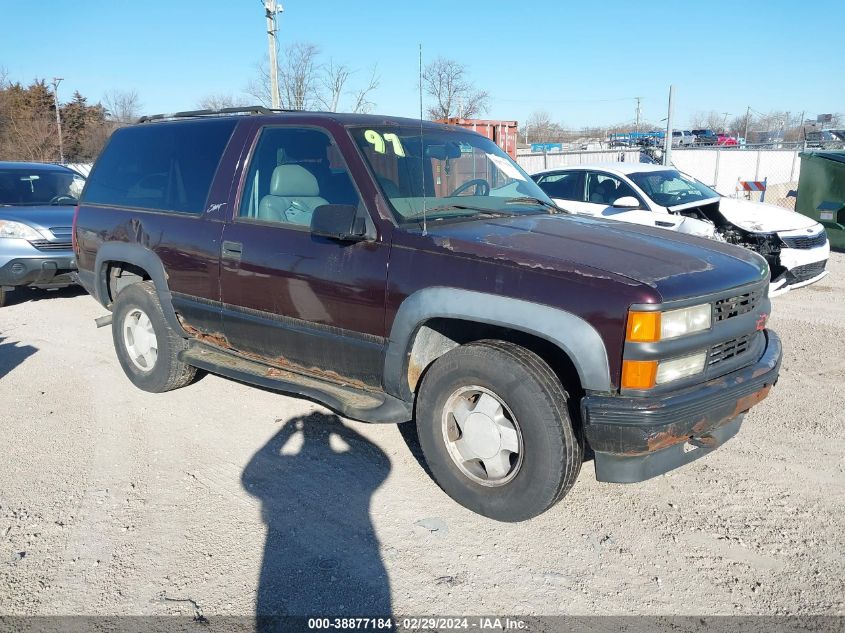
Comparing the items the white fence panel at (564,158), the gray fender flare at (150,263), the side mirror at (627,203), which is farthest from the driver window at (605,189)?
the white fence panel at (564,158)

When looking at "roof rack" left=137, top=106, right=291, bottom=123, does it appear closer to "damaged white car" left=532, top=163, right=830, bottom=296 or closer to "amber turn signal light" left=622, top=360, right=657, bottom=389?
"amber turn signal light" left=622, top=360, right=657, bottom=389

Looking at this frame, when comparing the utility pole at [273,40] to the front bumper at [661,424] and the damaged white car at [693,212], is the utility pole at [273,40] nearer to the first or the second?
the damaged white car at [693,212]

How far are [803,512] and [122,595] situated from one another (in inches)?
129

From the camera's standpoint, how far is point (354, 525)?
344 centimetres

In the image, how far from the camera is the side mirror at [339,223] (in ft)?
11.7

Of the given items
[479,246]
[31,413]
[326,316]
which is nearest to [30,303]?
[31,413]

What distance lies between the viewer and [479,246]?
10.9 feet

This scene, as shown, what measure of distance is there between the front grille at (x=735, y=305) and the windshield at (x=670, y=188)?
5.53 meters

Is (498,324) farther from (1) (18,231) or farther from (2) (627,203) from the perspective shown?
(1) (18,231)

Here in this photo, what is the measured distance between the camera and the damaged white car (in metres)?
7.98

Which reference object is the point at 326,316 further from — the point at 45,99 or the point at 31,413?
the point at 45,99

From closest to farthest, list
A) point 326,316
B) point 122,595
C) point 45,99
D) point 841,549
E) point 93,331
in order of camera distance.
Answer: point 122,595
point 841,549
point 326,316
point 93,331
point 45,99

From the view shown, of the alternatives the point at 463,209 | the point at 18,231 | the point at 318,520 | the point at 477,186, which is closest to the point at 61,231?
the point at 18,231

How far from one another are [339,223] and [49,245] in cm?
599
